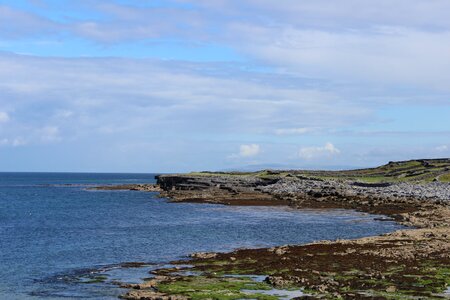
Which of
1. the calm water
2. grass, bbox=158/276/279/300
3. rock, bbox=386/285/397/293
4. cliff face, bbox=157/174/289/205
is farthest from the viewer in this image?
cliff face, bbox=157/174/289/205

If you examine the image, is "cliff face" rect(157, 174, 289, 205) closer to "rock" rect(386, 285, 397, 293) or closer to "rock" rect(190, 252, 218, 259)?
"rock" rect(190, 252, 218, 259)

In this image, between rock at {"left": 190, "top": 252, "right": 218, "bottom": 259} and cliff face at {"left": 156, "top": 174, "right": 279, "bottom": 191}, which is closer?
rock at {"left": 190, "top": 252, "right": 218, "bottom": 259}

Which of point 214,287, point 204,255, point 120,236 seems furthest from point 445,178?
point 214,287

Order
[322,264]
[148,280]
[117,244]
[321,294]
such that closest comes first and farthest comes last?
[321,294], [148,280], [322,264], [117,244]

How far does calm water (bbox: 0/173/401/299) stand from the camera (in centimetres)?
3891

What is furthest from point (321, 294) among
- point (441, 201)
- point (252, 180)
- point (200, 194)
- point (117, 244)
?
point (252, 180)

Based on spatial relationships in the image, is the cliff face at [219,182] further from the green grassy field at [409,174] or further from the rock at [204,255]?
the rock at [204,255]

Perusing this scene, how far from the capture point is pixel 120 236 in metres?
62.2

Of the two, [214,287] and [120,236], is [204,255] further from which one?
[120,236]

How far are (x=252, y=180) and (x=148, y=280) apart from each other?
10586 cm

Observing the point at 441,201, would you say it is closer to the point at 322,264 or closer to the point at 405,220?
the point at 405,220

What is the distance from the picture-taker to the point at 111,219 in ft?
273

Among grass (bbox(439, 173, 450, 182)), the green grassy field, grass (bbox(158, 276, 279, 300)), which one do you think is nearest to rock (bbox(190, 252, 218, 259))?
grass (bbox(158, 276, 279, 300))

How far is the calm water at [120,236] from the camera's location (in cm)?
3891
